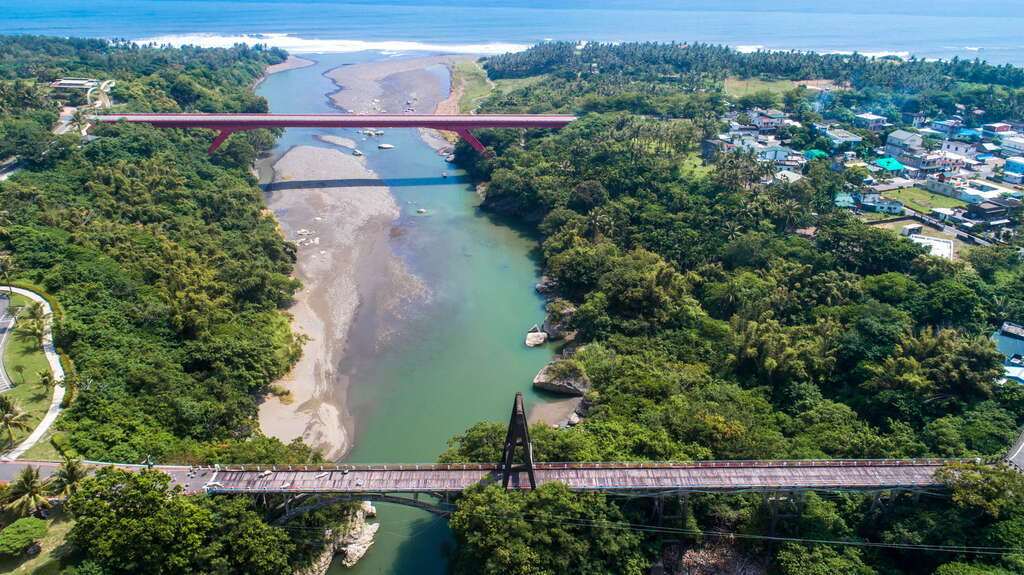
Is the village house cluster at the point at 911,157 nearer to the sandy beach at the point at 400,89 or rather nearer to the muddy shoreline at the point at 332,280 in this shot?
the muddy shoreline at the point at 332,280

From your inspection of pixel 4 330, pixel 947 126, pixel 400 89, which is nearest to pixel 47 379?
pixel 4 330

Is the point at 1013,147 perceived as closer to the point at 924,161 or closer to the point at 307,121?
the point at 924,161

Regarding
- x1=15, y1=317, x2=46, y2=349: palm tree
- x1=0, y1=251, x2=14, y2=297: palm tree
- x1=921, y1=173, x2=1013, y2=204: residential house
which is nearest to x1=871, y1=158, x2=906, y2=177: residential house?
x1=921, y1=173, x2=1013, y2=204: residential house

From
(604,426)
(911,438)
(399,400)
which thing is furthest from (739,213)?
(399,400)

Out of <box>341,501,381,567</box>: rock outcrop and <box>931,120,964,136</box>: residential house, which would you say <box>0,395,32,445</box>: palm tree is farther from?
<box>931,120,964,136</box>: residential house

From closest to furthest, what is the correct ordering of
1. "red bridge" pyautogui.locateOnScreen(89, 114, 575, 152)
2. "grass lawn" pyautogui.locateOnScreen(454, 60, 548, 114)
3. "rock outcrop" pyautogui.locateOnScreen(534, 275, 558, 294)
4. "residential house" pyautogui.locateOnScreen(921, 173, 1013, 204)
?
"rock outcrop" pyautogui.locateOnScreen(534, 275, 558, 294) < "residential house" pyautogui.locateOnScreen(921, 173, 1013, 204) < "red bridge" pyautogui.locateOnScreen(89, 114, 575, 152) < "grass lawn" pyautogui.locateOnScreen(454, 60, 548, 114)

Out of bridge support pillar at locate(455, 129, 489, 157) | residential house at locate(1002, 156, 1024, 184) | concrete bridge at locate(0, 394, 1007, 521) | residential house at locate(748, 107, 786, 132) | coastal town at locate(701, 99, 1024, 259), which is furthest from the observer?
residential house at locate(748, 107, 786, 132)

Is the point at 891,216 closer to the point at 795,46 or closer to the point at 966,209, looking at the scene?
the point at 966,209

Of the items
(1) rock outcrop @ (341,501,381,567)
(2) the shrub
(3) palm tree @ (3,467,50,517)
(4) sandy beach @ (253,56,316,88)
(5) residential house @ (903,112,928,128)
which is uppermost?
(4) sandy beach @ (253,56,316,88)
